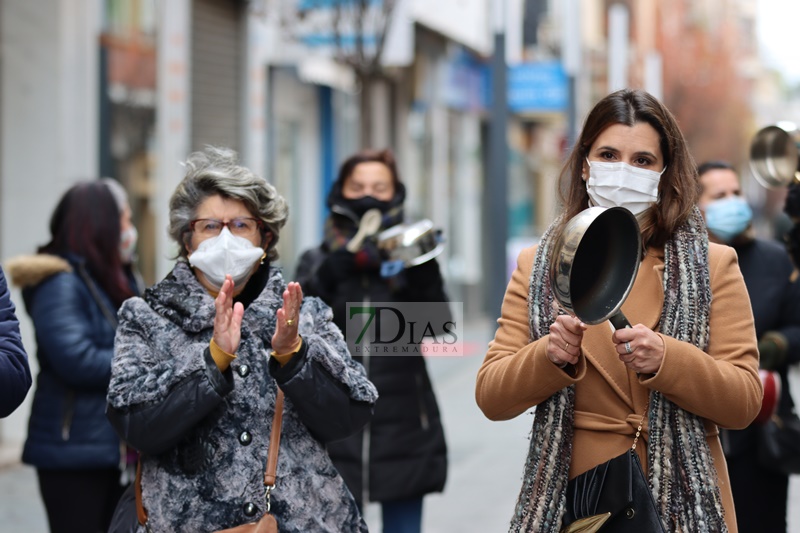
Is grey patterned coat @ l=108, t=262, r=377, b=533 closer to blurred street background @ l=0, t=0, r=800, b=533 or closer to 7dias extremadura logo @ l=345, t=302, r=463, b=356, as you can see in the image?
blurred street background @ l=0, t=0, r=800, b=533

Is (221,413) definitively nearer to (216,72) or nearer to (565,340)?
(565,340)

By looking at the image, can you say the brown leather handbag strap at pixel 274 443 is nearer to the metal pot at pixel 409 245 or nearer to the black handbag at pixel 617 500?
the black handbag at pixel 617 500

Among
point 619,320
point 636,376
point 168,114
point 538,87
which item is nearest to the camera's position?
point 619,320

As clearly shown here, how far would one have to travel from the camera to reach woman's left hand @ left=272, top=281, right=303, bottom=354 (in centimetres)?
331

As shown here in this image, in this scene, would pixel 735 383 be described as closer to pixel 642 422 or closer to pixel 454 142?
pixel 642 422

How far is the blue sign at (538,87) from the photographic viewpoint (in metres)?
18.3

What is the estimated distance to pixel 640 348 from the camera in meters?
2.99

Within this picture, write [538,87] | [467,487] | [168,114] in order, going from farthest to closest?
[538,87] < [168,114] < [467,487]

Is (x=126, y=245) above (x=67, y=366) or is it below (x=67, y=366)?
above

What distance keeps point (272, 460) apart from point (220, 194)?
828 millimetres

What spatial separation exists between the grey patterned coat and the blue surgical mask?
2.30m

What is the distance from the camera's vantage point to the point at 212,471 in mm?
3424

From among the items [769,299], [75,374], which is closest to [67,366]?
[75,374]

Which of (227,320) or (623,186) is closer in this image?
(623,186)
